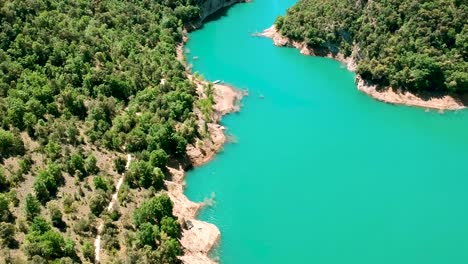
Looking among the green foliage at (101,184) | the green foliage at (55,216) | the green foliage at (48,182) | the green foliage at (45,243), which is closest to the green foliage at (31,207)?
the green foliage at (55,216)

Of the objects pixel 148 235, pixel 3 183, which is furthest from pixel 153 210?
pixel 3 183

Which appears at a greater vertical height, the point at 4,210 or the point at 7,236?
the point at 4,210

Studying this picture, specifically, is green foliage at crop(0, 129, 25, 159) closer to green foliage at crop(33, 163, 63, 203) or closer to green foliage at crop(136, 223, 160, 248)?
green foliage at crop(33, 163, 63, 203)

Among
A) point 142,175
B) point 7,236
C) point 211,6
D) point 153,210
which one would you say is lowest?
point 7,236

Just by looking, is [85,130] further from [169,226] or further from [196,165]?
[169,226]

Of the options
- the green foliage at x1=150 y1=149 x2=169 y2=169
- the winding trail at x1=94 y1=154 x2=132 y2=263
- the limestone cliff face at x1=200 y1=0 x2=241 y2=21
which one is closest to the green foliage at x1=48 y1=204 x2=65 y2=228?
the winding trail at x1=94 y1=154 x2=132 y2=263

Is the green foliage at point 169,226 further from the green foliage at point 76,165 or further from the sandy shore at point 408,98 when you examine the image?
the sandy shore at point 408,98
